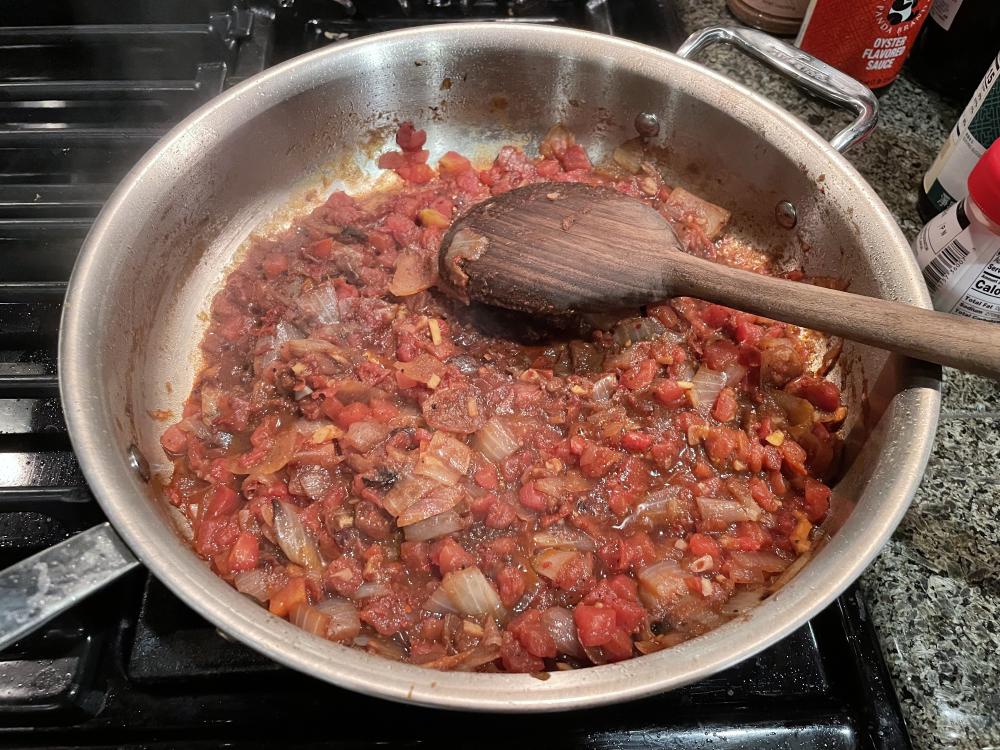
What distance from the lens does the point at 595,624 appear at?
1.76 meters

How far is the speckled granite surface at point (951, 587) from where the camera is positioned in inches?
67.7

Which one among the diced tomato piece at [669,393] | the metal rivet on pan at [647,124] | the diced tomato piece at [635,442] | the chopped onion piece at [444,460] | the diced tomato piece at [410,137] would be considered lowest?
the chopped onion piece at [444,460]

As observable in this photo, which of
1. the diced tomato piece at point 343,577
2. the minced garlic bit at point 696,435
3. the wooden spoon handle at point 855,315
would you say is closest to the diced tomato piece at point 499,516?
the diced tomato piece at point 343,577

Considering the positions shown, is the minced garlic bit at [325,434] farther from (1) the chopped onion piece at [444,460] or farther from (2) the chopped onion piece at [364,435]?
(1) the chopped onion piece at [444,460]

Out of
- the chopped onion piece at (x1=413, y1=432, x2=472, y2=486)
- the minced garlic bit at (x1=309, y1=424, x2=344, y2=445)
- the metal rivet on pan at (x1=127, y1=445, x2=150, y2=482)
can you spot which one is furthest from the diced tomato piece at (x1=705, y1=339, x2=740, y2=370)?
the metal rivet on pan at (x1=127, y1=445, x2=150, y2=482)

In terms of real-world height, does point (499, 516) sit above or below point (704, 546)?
below

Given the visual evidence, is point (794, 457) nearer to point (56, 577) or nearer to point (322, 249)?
point (322, 249)

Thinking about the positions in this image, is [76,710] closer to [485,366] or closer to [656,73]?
[485,366]

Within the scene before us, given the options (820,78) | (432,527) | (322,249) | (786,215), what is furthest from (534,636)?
(820,78)

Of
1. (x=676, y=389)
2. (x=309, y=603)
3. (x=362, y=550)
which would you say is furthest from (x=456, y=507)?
(x=676, y=389)

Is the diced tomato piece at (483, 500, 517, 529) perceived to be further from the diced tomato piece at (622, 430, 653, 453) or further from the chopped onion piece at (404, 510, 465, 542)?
the diced tomato piece at (622, 430, 653, 453)

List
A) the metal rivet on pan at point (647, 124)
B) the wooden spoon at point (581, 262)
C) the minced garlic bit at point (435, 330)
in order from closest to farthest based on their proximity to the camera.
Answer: the wooden spoon at point (581, 262), the minced garlic bit at point (435, 330), the metal rivet on pan at point (647, 124)

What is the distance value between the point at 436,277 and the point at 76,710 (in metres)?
1.67

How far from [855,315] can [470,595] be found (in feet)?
4.11
